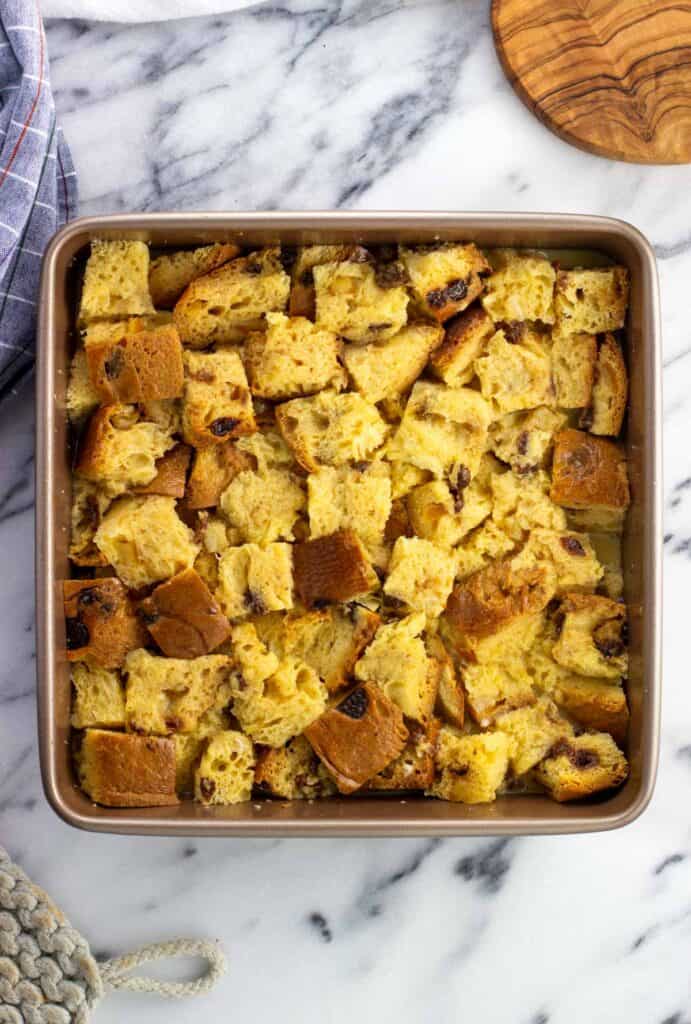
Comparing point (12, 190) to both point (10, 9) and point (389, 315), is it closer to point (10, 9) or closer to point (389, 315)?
point (10, 9)

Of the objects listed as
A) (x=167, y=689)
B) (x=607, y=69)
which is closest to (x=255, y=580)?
(x=167, y=689)

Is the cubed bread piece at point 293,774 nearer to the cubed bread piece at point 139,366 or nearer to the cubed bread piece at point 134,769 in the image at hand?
the cubed bread piece at point 134,769

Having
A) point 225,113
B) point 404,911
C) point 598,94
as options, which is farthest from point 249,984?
point 598,94

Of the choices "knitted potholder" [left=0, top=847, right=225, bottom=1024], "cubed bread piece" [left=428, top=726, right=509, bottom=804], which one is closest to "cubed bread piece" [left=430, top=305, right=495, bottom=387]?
"cubed bread piece" [left=428, top=726, right=509, bottom=804]

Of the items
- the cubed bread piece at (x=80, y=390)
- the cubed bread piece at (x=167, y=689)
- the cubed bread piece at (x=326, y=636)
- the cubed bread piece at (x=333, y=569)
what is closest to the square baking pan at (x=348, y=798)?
the cubed bread piece at (x=80, y=390)

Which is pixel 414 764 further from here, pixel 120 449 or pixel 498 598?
pixel 120 449

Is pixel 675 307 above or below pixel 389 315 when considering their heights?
below
